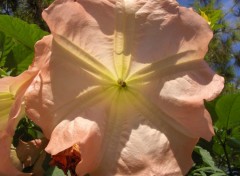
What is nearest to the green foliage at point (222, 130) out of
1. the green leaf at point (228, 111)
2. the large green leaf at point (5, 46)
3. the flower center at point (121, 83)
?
the green leaf at point (228, 111)

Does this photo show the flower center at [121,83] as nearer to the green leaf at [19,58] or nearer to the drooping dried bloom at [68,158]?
the drooping dried bloom at [68,158]

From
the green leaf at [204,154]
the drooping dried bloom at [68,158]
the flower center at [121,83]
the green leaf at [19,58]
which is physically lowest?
the green leaf at [204,154]

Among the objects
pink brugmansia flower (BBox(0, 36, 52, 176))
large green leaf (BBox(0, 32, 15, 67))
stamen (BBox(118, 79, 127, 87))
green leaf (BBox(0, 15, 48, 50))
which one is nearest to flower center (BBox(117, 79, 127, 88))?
stamen (BBox(118, 79, 127, 87))

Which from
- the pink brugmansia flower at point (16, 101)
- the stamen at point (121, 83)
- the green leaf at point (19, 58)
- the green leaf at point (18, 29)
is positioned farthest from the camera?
the green leaf at point (19, 58)

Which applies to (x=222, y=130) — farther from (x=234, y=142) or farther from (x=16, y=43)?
(x=16, y=43)

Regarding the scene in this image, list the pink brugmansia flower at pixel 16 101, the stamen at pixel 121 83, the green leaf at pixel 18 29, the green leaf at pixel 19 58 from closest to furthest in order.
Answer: the pink brugmansia flower at pixel 16 101, the stamen at pixel 121 83, the green leaf at pixel 18 29, the green leaf at pixel 19 58

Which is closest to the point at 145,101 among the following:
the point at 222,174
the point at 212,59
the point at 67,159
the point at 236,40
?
the point at 67,159
